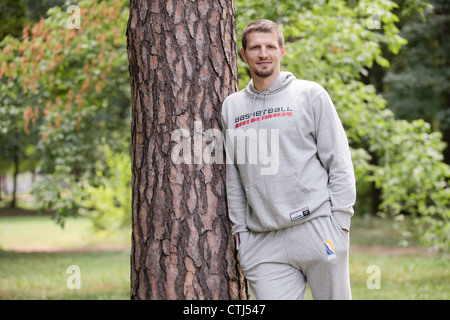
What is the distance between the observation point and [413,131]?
328 inches

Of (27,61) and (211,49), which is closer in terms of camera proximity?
(211,49)

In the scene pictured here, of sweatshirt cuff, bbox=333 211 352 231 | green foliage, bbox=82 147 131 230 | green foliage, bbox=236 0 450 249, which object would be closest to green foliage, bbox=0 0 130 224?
green foliage, bbox=236 0 450 249

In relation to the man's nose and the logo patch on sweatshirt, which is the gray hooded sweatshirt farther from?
the man's nose

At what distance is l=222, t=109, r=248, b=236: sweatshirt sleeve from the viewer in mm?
3264

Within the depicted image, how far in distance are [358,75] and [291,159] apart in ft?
16.8

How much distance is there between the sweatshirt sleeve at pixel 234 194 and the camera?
10.7 ft

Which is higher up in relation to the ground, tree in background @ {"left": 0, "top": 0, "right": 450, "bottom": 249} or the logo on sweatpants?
tree in background @ {"left": 0, "top": 0, "right": 450, "bottom": 249}

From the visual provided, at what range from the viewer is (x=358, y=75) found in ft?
25.8

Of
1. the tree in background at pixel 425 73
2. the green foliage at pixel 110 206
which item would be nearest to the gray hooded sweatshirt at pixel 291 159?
the green foliage at pixel 110 206

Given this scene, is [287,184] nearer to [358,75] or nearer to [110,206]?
[358,75]

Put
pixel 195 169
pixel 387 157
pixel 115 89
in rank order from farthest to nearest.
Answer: pixel 115 89 < pixel 387 157 < pixel 195 169

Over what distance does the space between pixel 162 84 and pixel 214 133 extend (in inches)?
17.1
